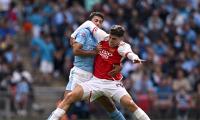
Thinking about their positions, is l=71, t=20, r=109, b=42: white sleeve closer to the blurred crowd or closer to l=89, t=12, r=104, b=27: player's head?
l=89, t=12, r=104, b=27: player's head

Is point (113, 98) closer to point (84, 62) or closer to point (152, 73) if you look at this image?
point (84, 62)

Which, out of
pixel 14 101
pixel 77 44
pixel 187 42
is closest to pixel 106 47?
pixel 77 44

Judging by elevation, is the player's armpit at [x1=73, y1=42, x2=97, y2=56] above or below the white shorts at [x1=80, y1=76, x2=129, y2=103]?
above

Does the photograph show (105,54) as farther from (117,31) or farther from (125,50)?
(117,31)

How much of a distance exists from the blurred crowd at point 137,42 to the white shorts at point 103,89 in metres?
8.48

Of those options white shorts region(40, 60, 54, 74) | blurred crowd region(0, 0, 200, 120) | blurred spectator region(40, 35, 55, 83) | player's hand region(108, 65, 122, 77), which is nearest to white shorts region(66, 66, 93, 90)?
player's hand region(108, 65, 122, 77)

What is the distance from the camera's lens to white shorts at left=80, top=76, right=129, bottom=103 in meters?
19.8

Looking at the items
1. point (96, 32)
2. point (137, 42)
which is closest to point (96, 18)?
point (96, 32)

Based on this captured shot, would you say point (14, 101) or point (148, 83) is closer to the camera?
point (14, 101)

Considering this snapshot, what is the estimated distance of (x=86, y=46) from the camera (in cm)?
2031

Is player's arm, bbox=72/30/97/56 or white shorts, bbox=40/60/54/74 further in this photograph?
white shorts, bbox=40/60/54/74

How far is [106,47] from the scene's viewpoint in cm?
1981

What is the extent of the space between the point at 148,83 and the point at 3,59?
180 inches

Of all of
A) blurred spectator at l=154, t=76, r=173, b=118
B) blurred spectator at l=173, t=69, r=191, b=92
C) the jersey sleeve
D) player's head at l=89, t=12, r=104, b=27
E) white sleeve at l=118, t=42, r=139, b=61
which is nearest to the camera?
white sleeve at l=118, t=42, r=139, b=61
